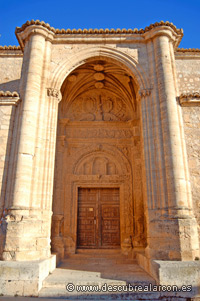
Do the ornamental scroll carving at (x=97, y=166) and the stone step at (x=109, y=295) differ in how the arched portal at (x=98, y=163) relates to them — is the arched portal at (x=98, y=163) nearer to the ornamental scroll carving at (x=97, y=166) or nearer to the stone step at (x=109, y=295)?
the ornamental scroll carving at (x=97, y=166)

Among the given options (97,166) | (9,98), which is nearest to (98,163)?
(97,166)

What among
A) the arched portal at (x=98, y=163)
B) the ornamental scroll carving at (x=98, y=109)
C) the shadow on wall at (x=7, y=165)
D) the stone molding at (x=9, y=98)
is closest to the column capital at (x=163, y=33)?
the arched portal at (x=98, y=163)

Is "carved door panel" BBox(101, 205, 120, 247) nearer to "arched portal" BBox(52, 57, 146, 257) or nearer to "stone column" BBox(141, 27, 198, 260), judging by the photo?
"arched portal" BBox(52, 57, 146, 257)

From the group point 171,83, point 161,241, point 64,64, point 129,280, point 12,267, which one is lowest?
point 129,280

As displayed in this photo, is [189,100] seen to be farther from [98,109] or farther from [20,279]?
[20,279]

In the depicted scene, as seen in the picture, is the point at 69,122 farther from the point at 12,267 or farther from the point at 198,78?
the point at 12,267

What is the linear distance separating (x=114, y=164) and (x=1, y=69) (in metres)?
6.75

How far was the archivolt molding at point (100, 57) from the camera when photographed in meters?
7.40

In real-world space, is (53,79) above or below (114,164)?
above

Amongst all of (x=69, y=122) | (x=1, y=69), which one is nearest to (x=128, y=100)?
(x=69, y=122)

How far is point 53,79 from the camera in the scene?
7.38 m

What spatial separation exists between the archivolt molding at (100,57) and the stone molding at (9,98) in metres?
1.16

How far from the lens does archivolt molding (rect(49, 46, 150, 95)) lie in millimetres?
7397

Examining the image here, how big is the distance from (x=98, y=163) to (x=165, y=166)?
3.78 meters
